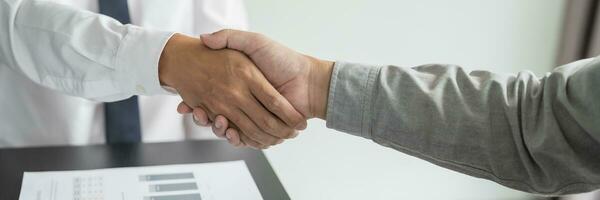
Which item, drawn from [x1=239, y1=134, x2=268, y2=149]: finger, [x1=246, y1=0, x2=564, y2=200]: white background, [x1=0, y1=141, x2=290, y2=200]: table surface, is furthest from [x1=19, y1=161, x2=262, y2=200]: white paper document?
[x1=246, y1=0, x2=564, y2=200]: white background

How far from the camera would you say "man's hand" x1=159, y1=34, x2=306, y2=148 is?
1.07m

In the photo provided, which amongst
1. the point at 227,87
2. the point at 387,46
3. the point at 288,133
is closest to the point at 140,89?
the point at 227,87

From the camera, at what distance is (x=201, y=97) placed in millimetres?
1113

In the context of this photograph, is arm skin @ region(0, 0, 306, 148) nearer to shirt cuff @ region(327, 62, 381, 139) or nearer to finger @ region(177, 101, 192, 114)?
finger @ region(177, 101, 192, 114)

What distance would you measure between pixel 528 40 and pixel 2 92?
1616 mm

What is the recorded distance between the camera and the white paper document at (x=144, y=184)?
0.86 meters

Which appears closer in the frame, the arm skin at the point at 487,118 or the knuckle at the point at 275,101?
the arm skin at the point at 487,118

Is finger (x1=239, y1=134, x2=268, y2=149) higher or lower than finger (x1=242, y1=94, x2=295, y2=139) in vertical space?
lower

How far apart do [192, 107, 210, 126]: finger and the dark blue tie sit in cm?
10

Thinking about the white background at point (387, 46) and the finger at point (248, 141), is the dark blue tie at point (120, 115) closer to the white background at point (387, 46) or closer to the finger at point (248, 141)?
the finger at point (248, 141)

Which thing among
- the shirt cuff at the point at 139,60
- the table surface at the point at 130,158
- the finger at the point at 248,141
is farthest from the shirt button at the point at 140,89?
the finger at the point at 248,141

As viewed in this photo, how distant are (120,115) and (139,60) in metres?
0.14

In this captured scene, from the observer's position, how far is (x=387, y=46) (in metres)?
1.85

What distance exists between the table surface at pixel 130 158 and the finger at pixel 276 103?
85 mm
